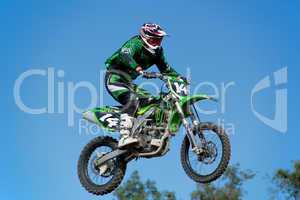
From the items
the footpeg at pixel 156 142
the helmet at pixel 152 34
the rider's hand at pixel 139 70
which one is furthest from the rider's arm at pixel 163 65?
the footpeg at pixel 156 142

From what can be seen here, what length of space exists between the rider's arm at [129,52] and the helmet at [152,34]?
0.85ft

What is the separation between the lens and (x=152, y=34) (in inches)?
729

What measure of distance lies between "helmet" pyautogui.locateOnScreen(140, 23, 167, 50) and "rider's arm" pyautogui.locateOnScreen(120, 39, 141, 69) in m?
0.26

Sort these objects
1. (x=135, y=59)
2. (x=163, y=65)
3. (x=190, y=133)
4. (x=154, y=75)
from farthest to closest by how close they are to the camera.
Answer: (x=163, y=65)
(x=135, y=59)
(x=154, y=75)
(x=190, y=133)

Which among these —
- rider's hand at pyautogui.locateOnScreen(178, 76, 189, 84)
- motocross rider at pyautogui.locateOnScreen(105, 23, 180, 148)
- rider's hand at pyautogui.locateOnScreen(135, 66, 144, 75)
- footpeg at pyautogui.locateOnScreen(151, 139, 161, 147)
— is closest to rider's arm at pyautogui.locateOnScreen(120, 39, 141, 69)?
motocross rider at pyautogui.locateOnScreen(105, 23, 180, 148)

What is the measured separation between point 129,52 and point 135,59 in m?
0.37

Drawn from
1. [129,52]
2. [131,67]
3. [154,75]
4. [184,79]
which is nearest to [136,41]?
[129,52]

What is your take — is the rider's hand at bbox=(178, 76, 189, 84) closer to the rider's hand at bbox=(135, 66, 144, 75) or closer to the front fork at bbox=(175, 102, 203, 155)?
the front fork at bbox=(175, 102, 203, 155)

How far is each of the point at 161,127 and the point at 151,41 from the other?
221 cm

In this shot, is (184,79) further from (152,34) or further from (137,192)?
(137,192)

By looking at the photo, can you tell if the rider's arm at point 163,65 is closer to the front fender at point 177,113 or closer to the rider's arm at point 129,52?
the rider's arm at point 129,52

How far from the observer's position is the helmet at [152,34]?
60.8 ft

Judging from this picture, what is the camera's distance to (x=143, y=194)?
63.2m

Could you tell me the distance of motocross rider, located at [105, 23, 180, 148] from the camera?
717 inches
